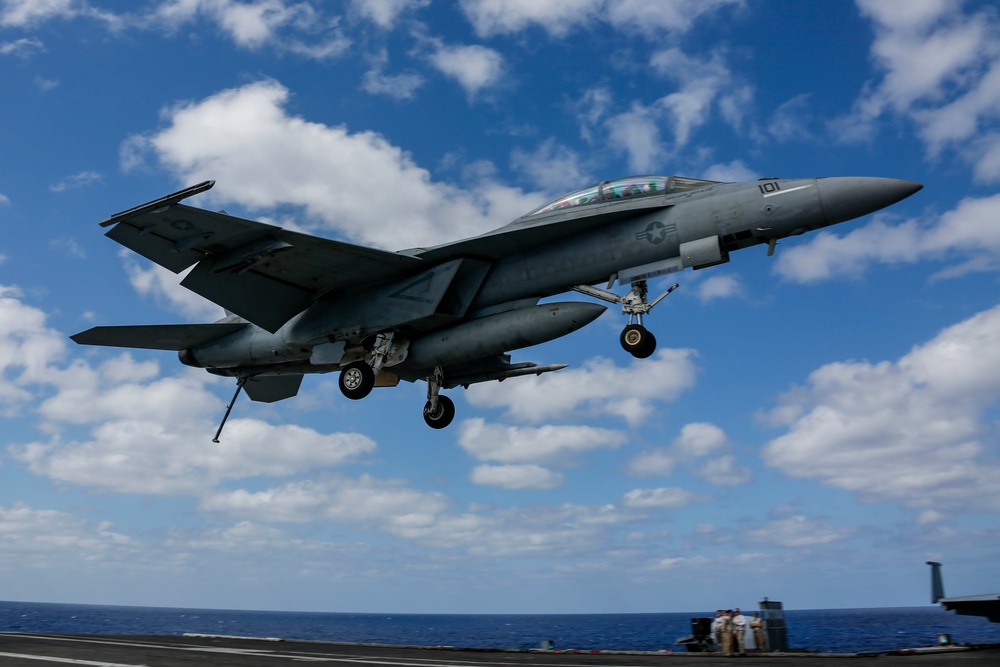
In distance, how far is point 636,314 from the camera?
16.8 metres

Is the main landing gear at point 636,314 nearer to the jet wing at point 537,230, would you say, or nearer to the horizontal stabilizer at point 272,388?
the jet wing at point 537,230

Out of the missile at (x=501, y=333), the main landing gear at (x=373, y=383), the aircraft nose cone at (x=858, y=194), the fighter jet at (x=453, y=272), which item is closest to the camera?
the aircraft nose cone at (x=858, y=194)

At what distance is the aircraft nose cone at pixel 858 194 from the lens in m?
15.2

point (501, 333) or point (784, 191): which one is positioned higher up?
point (784, 191)

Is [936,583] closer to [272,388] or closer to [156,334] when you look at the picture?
[272,388]

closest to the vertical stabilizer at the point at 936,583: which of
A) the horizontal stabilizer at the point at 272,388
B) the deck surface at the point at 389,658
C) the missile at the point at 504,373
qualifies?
the deck surface at the point at 389,658

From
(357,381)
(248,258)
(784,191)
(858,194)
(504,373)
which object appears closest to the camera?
(858,194)

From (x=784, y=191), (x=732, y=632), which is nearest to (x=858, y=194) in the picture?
(x=784, y=191)

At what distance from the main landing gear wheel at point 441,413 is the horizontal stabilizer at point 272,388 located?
6.02 metres

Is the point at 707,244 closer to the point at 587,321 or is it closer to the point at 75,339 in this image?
the point at 587,321

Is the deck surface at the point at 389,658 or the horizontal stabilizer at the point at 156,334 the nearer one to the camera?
the deck surface at the point at 389,658

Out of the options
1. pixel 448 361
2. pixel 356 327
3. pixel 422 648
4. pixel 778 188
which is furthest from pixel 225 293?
pixel 778 188

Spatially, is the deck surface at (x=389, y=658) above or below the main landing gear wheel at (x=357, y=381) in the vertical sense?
below

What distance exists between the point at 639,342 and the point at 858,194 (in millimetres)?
4994
